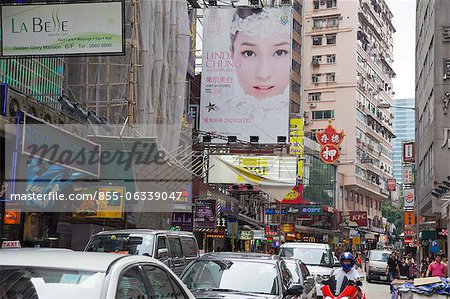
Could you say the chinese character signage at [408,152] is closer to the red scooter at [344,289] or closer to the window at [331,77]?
the window at [331,77]

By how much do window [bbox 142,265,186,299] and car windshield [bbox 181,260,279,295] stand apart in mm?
3862

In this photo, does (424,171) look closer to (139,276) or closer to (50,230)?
(50,230)

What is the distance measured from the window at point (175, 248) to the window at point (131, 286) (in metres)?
10.3

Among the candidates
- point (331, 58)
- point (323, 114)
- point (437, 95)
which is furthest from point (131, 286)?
point (331, 58)

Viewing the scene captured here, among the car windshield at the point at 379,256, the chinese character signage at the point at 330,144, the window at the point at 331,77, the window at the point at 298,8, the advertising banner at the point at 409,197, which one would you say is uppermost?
the window at the point at 298,8

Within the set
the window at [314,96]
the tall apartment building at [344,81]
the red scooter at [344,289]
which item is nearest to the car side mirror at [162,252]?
the red scooter at [344,289]

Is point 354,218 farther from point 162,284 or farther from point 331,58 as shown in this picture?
point 162,284

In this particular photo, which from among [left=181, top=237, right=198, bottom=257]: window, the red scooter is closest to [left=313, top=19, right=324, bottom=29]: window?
[left=181, top=237, right=198, bottom=257]: window

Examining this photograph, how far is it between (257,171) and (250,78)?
4.09 meters

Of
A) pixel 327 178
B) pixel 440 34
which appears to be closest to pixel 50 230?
pixel 440 34

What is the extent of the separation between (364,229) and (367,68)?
20912mm

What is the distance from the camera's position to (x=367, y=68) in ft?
298

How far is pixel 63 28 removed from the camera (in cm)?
1540

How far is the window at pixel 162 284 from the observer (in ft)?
18.8
